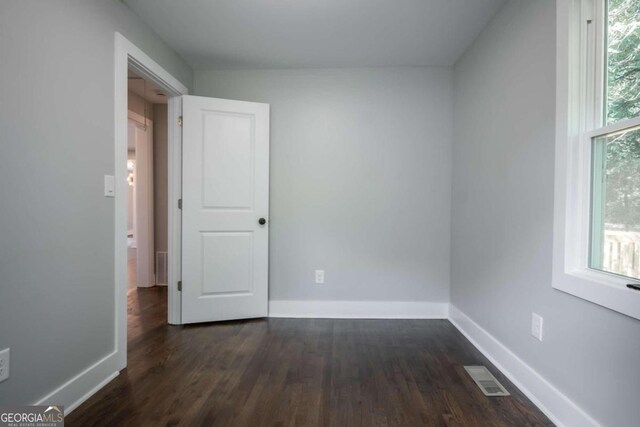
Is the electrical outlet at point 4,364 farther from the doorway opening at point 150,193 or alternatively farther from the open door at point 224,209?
the doorway opening at point 150,193

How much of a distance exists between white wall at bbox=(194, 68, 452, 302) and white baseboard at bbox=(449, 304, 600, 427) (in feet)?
2.37

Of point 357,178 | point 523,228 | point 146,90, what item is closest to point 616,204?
point 523,228

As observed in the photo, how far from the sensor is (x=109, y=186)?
1983 millimetres

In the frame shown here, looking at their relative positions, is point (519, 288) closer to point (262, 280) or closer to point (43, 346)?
point (262, 280)

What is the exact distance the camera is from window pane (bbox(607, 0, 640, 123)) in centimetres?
134

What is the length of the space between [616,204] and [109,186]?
2.56m

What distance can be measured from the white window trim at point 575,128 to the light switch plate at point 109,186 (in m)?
2.43

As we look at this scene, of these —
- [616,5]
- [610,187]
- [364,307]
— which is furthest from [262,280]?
[616,5]

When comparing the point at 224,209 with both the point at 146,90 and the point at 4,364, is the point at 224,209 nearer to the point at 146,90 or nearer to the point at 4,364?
the point at 4,364

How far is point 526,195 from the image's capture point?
192 centimetres

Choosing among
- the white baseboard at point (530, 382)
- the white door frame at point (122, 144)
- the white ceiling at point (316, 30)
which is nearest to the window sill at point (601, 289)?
the white baseboard at point (530, 382)

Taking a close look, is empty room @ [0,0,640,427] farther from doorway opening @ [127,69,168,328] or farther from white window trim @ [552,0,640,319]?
doorway opening @ [127,69,168,328]

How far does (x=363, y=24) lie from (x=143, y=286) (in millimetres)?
3799

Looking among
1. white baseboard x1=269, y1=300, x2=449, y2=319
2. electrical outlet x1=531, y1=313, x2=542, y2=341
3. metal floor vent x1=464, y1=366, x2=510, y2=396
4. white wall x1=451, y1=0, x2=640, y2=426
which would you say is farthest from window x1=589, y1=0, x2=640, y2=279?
white baseboard x1=269, y1=300, x2=449, y2=319
